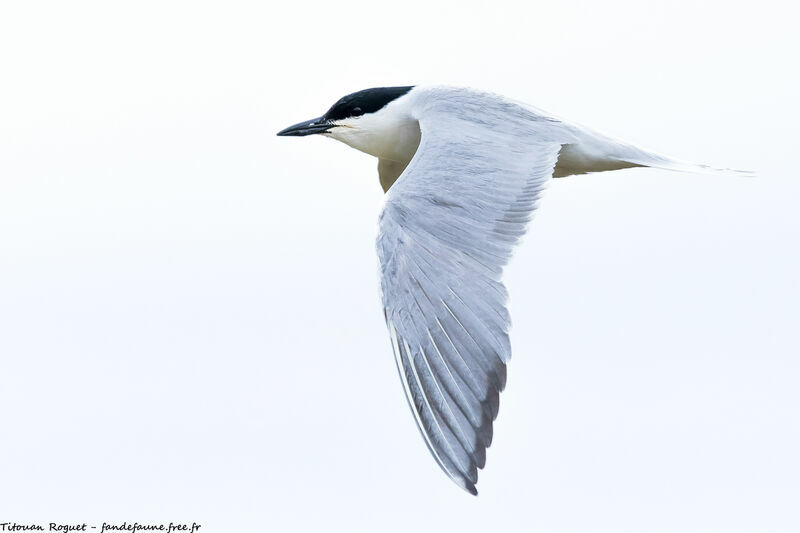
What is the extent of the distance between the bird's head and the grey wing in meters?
0.60

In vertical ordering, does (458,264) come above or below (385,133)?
below

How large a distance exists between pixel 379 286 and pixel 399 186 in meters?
0.70

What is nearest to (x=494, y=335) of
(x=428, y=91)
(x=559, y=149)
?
(x=559, y=149)

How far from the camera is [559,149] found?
759cm

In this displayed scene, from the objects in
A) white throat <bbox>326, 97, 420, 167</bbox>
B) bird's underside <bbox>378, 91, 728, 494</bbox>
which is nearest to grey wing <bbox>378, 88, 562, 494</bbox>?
bird's underside <bbox>378, 91, 728, 494</bbox>

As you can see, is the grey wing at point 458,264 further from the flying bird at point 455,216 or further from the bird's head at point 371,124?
the bird's head at point 371,124

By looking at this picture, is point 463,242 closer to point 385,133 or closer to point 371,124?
point 385,133

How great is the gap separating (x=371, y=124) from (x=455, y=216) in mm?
1877

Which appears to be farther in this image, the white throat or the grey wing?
the white throat

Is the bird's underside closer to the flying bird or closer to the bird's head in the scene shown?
the flying bird

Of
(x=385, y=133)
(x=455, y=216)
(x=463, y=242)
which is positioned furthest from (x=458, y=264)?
(x=385, y=133)

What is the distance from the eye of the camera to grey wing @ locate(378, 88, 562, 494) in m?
5.80

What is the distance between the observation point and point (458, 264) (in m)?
6.45

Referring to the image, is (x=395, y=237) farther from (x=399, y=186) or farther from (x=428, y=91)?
(x=428, y=91)
